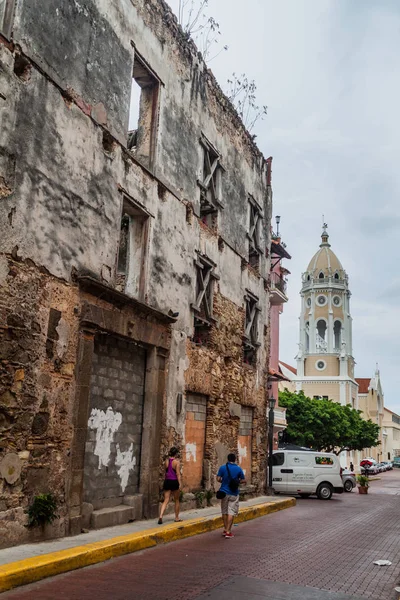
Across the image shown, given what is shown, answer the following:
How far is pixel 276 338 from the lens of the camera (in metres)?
32.8

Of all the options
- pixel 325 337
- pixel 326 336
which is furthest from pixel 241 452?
pixel 325 337

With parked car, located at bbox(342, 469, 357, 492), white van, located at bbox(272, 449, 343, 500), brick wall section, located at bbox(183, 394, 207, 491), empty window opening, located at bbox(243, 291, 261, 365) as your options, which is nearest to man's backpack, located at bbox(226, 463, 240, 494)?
brick wall section, located at bbox(183, 394, 207, 491)

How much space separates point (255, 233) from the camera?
66.3 ft

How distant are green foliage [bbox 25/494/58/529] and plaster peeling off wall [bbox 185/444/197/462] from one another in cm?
548

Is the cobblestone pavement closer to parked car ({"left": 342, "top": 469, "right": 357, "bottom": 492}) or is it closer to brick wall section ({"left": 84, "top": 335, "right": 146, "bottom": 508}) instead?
brick wall section ({"left": 84, "top": 335, "right": 146, "bottom": 508})

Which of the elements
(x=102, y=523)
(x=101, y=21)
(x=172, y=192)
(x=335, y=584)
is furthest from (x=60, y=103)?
(x=335, y=584)

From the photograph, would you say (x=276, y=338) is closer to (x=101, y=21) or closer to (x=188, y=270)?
(x=188, y=270)

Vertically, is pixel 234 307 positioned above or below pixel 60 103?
below

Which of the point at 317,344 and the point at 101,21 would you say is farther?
the point at 317,344

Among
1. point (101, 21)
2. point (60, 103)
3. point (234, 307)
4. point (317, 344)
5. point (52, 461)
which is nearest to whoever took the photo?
point (52, 461)

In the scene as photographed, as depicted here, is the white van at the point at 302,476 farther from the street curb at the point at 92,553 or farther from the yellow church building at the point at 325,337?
the yellow church building at the point at 325,337

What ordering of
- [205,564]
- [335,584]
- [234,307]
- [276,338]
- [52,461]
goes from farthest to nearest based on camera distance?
[276,338] < [234,307] < [52,461] < [205,564] < [335,584]

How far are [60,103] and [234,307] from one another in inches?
357

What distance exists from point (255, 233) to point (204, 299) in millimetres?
5392
